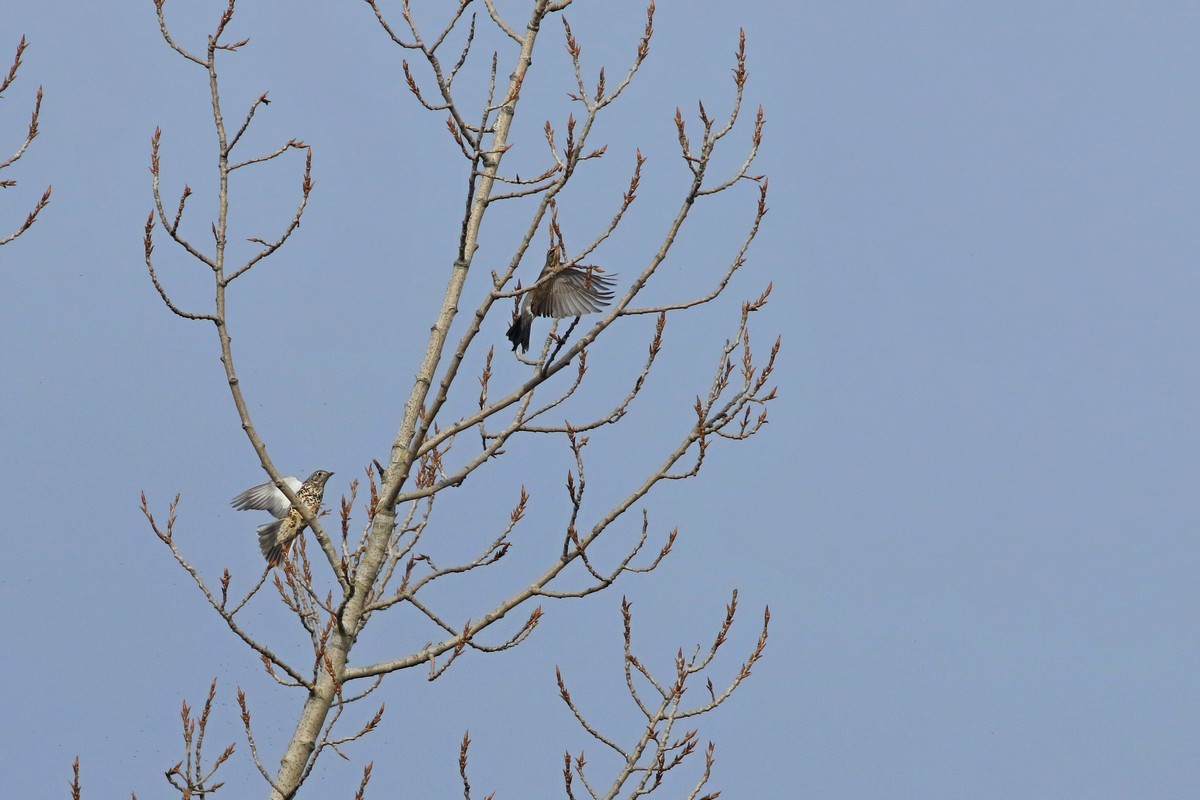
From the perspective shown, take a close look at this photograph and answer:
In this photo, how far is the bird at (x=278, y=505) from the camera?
23.8 ft

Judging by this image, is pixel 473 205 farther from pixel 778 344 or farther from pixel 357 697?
pixel 357 697

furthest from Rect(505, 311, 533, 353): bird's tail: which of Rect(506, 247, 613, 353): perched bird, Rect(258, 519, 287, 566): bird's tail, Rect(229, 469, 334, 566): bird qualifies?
Rect(258, 519, 287, 566): bird's tail

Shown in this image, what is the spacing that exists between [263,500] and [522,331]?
203 cm

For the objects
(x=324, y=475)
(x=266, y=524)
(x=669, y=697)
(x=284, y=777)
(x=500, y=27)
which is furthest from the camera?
(x=324, y=475)

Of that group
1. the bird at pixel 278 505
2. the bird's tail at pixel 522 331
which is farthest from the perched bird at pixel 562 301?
the bird at pixel 278 505

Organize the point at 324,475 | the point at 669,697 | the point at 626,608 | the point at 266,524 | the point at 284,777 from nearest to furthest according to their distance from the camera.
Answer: the point at 284,777, the point at 669,697, the point at 626,608, the point at 266,524, the point at 324,475

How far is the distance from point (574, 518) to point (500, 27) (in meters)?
2.34

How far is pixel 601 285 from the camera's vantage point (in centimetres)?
781

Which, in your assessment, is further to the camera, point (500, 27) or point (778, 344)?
point (500, 27)

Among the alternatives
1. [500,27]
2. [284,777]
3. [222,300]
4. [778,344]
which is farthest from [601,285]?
[284,777]

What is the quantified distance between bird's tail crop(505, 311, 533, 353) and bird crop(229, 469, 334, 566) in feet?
5.32

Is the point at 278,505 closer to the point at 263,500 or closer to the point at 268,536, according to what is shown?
the point at 263,500

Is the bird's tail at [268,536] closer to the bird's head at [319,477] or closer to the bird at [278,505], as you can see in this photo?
the bird at [278,505]

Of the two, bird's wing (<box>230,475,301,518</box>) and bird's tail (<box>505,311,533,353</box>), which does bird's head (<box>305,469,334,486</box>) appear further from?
bird's tail (<box>505,311,533,353</box>)
